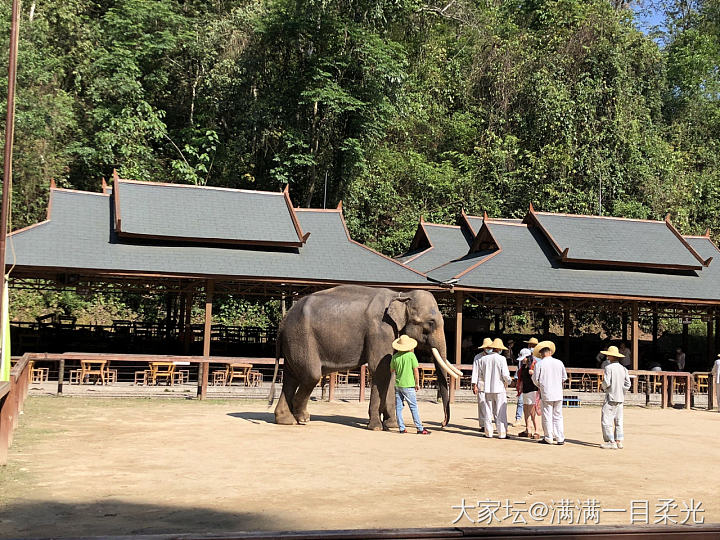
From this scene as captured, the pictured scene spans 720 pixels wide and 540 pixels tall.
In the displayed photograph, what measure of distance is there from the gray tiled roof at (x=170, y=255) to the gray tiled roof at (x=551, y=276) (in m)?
2.25

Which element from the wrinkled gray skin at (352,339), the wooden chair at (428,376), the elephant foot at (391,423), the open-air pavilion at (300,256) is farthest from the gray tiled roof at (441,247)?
the elephant foot at (391,423)

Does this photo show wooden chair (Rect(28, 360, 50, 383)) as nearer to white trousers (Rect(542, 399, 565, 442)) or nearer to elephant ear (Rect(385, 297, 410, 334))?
elephant ear (Rect(385, 297, 410, 334))

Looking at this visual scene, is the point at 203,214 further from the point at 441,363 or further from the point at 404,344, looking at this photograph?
the point at 404,344

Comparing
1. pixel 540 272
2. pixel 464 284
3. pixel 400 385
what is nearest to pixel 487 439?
pixel 400 385

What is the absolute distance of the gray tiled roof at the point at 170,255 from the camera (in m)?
19.9

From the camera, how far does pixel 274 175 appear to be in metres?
36.3

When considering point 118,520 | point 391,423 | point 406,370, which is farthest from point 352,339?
point 118,520

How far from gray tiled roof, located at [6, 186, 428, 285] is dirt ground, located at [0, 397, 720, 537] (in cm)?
512

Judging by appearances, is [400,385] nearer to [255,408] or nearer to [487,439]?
[487,439]

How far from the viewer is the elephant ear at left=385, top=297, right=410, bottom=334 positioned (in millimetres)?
14047

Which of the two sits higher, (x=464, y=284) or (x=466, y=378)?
(x=464, y=284)

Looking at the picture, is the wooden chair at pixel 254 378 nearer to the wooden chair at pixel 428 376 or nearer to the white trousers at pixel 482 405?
the wooden chair at pixel 428 376

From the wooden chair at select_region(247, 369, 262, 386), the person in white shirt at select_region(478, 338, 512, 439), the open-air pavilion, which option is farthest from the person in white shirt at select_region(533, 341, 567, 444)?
the wooden chair at select_region(247, 369, 262, 386)

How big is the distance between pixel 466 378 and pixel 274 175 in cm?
1605
